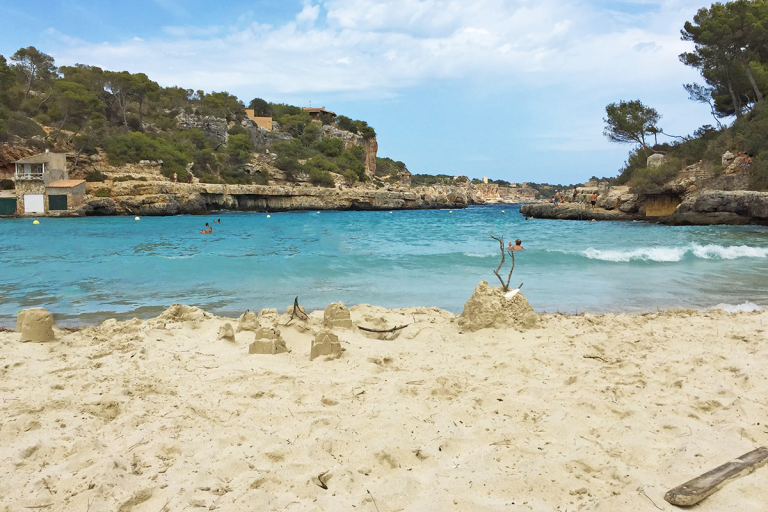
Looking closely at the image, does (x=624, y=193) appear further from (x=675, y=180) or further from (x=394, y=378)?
(x=394, y=378)

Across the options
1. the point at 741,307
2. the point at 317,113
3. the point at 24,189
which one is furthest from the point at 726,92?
the point at 317,113

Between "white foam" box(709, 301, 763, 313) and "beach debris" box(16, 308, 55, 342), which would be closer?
"beach debris" box(16, 308, 55, 342)

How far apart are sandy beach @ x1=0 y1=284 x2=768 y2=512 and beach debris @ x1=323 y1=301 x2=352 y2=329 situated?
36 centimetres

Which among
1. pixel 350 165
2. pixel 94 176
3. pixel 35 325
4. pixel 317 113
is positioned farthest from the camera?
pixel 317 113

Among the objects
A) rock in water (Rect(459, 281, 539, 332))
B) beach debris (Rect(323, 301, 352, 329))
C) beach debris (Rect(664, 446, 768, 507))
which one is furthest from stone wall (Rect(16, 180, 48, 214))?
beach debris (Rect(664, 446, 768, 507))

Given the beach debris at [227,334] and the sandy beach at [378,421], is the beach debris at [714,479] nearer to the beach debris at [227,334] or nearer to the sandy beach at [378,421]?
the sandy beach at [378,421]

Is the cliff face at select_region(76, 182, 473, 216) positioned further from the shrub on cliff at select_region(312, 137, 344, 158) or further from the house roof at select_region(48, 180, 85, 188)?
the shrub on cliff at select_region(312, 137, 344, 158)

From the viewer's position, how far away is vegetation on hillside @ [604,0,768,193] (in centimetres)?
2691

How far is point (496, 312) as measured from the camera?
5016 mm

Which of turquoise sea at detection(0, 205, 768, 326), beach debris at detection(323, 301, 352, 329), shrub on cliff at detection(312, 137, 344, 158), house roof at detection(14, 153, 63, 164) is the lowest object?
turquoise sea at detection(0, 205, 768, 326)

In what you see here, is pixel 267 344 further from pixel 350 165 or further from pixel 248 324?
pixel 350 165

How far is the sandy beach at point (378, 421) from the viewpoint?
6.91 ft

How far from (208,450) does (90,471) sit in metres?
0.56

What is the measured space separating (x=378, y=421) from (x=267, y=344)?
5.56ft
